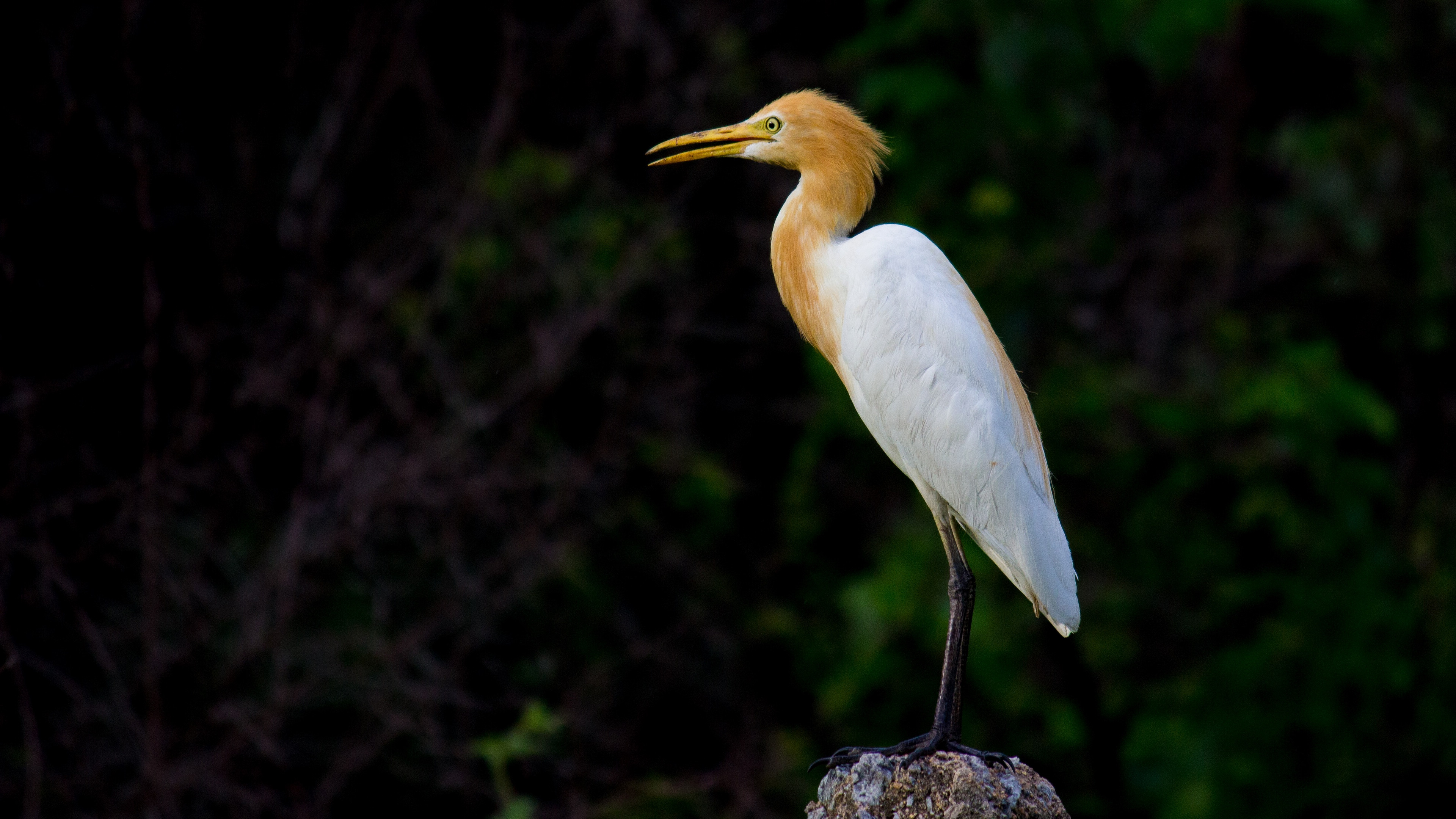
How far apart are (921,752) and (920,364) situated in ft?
2.48

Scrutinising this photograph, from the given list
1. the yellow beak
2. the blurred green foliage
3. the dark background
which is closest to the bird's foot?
the yellow beak

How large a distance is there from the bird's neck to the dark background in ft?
5.95

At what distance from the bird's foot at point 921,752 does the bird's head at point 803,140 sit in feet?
3.82

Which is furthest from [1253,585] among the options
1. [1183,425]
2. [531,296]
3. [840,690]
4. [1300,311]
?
[531,296]

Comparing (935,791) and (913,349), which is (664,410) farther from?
(935,791)

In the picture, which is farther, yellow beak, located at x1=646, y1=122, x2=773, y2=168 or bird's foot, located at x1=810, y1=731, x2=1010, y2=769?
yellow beak, located at x1=646, y1=122, x2=773, y2=168

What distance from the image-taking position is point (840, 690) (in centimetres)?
554

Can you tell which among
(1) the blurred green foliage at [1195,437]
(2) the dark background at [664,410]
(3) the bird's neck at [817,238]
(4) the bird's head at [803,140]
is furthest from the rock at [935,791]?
(1) the blurred green foliage at [1195,437]

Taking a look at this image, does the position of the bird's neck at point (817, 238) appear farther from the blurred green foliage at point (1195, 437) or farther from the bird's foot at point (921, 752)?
the blurred green foliage at point (1195, 437)

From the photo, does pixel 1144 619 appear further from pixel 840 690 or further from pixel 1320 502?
pixel 840 690

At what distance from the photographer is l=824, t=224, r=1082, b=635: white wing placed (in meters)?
2.66

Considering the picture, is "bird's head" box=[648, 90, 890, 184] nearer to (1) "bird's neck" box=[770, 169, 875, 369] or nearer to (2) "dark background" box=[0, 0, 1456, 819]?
(1) "bird's neck" box=[770, 169, 875, 369]

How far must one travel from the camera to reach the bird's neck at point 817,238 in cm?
285

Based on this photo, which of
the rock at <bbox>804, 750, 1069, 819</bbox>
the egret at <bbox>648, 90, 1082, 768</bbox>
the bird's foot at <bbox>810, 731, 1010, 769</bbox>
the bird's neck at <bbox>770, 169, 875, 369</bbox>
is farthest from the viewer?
the bird's neck at <bbox>770, 169, 875, 369</bbox>
